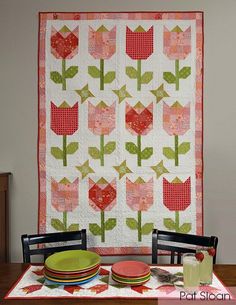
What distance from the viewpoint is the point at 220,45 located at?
86.9 inches

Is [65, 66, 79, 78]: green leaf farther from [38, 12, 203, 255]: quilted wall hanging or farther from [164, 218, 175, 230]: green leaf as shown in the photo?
[164, 218, 175, 230]: green leaf

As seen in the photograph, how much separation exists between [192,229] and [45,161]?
1.07 meters

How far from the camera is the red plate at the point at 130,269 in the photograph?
53.6 inches

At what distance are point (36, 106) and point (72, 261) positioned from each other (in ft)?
3.74

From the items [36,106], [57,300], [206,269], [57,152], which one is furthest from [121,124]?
[57,300]

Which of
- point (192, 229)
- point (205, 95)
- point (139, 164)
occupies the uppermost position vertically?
point (205, 95)

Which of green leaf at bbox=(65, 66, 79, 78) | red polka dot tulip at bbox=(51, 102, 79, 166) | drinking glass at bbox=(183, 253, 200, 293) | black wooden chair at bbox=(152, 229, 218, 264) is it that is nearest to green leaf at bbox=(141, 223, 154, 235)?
black wooden chair at bbox=(152, 229, 218, 264)

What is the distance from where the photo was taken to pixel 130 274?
1.37 m

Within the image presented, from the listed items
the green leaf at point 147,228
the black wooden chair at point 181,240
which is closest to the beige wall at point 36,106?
the green leaf at point 147,228

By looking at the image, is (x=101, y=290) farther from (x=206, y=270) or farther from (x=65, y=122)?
(x=65, y=122)

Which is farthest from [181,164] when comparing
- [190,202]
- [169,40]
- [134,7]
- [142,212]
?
[134,7]

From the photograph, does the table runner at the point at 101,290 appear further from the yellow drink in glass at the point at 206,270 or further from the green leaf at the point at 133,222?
the green leaf at the point at 133,222

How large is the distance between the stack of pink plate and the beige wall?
2.74 ft

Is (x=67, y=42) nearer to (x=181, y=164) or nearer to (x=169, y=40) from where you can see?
(x=169, y=40)
